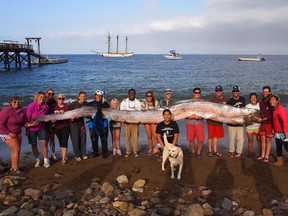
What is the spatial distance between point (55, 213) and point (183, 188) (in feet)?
8.54

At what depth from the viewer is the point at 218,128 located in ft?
26.1

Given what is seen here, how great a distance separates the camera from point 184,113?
7.78m

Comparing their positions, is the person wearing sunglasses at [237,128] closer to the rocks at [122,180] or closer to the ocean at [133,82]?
the rocks at [122,180]

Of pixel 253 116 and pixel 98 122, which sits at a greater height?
pixel 253 116

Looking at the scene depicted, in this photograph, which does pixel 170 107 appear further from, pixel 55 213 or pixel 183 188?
pixel 55 213

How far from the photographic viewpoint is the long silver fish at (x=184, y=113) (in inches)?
293

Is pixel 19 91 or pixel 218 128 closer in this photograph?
pixel 218 128

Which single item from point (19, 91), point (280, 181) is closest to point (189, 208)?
point (280, 181)

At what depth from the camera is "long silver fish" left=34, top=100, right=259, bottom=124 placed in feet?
24.5

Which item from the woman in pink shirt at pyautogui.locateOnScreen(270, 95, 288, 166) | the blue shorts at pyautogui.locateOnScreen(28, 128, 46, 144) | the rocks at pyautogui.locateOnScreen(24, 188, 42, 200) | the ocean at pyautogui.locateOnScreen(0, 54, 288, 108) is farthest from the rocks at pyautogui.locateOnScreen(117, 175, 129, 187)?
the ocean at pyautogui.locateOnScreen(0, 54, 288, 108)

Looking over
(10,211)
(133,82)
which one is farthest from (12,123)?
(133,82)

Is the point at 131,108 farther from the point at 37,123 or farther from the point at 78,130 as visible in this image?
the point at 37,123

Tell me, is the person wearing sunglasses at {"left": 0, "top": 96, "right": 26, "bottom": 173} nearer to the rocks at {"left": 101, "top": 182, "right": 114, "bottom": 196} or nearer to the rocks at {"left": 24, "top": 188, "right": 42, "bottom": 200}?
the rocks at {"left": 24, "top": 188, "right": 42, "bottom": 200}

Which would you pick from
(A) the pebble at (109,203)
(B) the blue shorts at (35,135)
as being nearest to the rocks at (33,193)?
(A) the pebble at (109,203)
